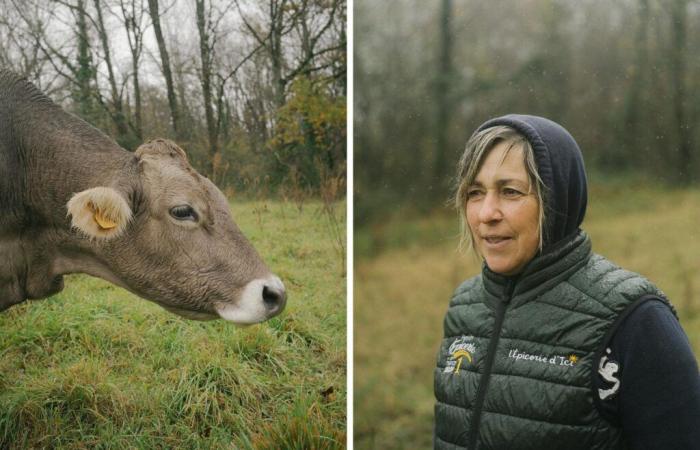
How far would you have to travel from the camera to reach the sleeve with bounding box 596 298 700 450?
97 centimetres

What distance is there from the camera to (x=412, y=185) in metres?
2.47

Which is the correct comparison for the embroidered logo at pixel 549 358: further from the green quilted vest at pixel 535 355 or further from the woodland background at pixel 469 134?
the woodland background at pixel 469 134

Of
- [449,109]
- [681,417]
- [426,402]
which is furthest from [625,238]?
[681,417]

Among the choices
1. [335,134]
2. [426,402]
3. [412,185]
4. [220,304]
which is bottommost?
[426,402]

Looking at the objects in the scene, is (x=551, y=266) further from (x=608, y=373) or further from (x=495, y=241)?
(x=608, y=373)

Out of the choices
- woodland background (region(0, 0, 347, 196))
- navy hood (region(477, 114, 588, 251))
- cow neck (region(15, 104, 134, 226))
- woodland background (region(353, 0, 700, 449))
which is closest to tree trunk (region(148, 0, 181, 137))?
woodland background (region(0, 0, 347, 196))

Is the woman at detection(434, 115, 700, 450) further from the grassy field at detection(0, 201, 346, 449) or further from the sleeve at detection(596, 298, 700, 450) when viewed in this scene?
the grassy field at detection(0, 201, 346, 449)

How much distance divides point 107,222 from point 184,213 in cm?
22

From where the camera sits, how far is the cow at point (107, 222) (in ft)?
6.04

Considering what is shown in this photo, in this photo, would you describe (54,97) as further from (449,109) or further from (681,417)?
(681,417)

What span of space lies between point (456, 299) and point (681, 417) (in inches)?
20.3

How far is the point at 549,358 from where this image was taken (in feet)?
3.74

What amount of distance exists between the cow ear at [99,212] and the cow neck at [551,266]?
1.14 meters

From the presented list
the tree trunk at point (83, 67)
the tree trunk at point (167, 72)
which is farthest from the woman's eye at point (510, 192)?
the tree trunk at point (83, 67)
